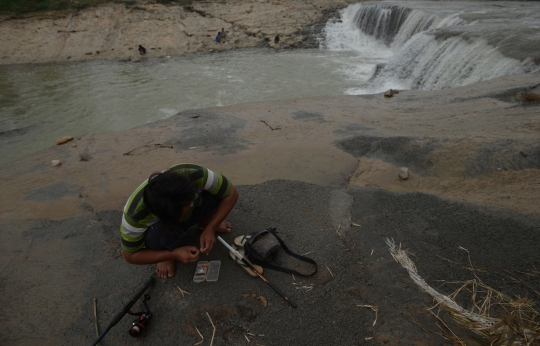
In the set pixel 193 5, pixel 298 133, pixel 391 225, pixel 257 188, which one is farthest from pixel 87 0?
pixel 391 225

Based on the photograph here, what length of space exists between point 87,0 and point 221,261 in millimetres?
19648

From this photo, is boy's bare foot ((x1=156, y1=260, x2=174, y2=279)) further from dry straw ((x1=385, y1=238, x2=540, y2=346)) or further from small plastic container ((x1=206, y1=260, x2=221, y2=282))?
dry straw ((x1=385, y1=238, x2=540, y2=346))

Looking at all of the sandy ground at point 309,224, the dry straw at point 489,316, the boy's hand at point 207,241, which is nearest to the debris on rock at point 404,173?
the sandy ground at point 309,224

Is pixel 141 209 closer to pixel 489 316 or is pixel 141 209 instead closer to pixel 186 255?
pixel 186 255

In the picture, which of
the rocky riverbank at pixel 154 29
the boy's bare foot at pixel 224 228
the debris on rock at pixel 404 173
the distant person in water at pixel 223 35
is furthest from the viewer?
the distant person in water at pixel 223 35

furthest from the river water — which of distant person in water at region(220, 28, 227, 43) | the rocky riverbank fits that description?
distant person in water at region(220, 28, 227, 43)

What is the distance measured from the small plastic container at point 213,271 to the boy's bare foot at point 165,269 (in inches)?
11.4

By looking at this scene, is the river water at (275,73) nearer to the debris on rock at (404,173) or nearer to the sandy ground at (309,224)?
the sandy ground at (309,224)

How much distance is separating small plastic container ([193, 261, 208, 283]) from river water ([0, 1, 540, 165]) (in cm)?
593

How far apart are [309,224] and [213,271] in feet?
3.18

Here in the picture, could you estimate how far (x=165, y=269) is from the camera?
7.35 ft

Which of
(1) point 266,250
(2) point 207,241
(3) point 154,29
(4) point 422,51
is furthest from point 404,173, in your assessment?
(3) point 154,29

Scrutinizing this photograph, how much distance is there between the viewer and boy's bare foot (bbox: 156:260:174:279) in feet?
7.34

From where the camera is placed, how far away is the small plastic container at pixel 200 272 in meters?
2.19
